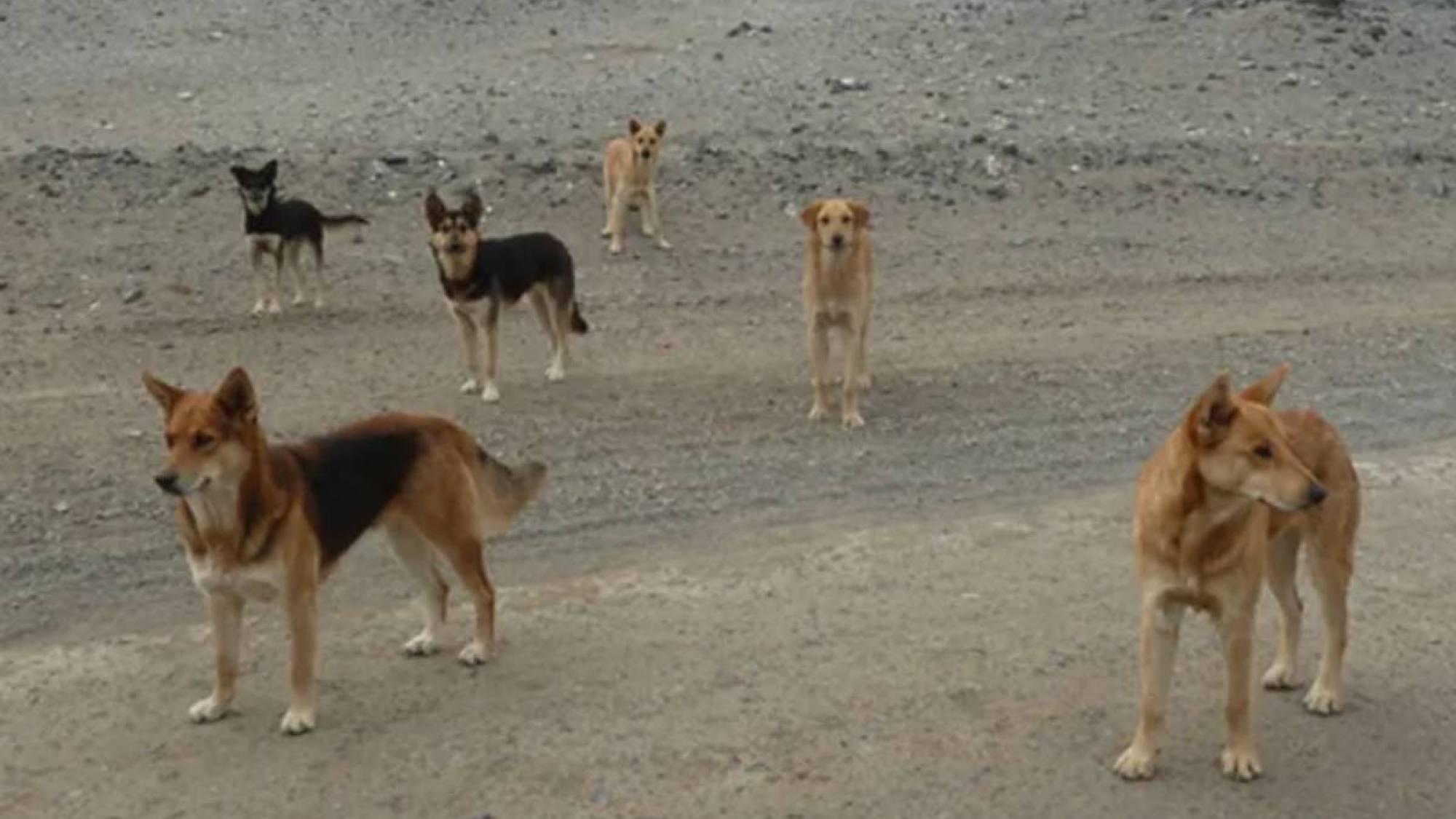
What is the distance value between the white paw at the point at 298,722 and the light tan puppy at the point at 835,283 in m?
4.88

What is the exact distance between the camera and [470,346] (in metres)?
11.8

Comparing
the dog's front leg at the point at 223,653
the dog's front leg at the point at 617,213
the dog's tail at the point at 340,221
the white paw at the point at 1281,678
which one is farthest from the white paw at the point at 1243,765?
the dog's front leg at the point at 617,213

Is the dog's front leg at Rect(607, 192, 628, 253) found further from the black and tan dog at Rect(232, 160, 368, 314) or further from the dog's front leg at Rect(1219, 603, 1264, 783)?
the dog's front leg at Rect(1219, 603, 1264, 783)

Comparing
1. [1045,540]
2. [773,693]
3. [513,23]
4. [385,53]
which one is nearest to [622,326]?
[1045,540]

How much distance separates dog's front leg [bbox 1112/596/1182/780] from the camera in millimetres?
6441

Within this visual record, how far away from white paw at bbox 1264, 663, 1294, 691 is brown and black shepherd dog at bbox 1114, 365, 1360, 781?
1.44 feet

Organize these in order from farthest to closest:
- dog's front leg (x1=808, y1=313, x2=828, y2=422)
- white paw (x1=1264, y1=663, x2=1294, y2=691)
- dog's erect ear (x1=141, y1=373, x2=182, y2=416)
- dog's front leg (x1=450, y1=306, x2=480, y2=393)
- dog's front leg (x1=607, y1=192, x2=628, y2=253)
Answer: dog's front leg (x1=607, y1=192, x2=628, y2=253) → dog's front leg (x1=450, y1=306, x2=480, y2=393) → dog's front leg (x1=808, y1=313, x2=828, y2=422) → white paw (x1=1264, y1=663, x2=1294, y2=691) → dog's erect ear (x1=141, y1=373, x2=182, y2=416)

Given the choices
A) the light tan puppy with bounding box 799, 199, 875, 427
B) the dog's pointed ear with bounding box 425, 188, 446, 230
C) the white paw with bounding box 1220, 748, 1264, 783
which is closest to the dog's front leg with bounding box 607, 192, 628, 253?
the dog's pointed ear with bounding box 425, 188, 446, 230

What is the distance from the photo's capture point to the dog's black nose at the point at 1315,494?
6.02 m

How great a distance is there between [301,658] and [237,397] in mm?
1004

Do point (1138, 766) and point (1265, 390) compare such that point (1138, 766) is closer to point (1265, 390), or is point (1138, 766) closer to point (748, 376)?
point (1265, 390)

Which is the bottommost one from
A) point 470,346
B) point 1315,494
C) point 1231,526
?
point 470,346

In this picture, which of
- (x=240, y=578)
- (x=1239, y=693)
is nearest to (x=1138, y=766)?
(x=1239, y=693)

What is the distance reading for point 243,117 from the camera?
18234mm
